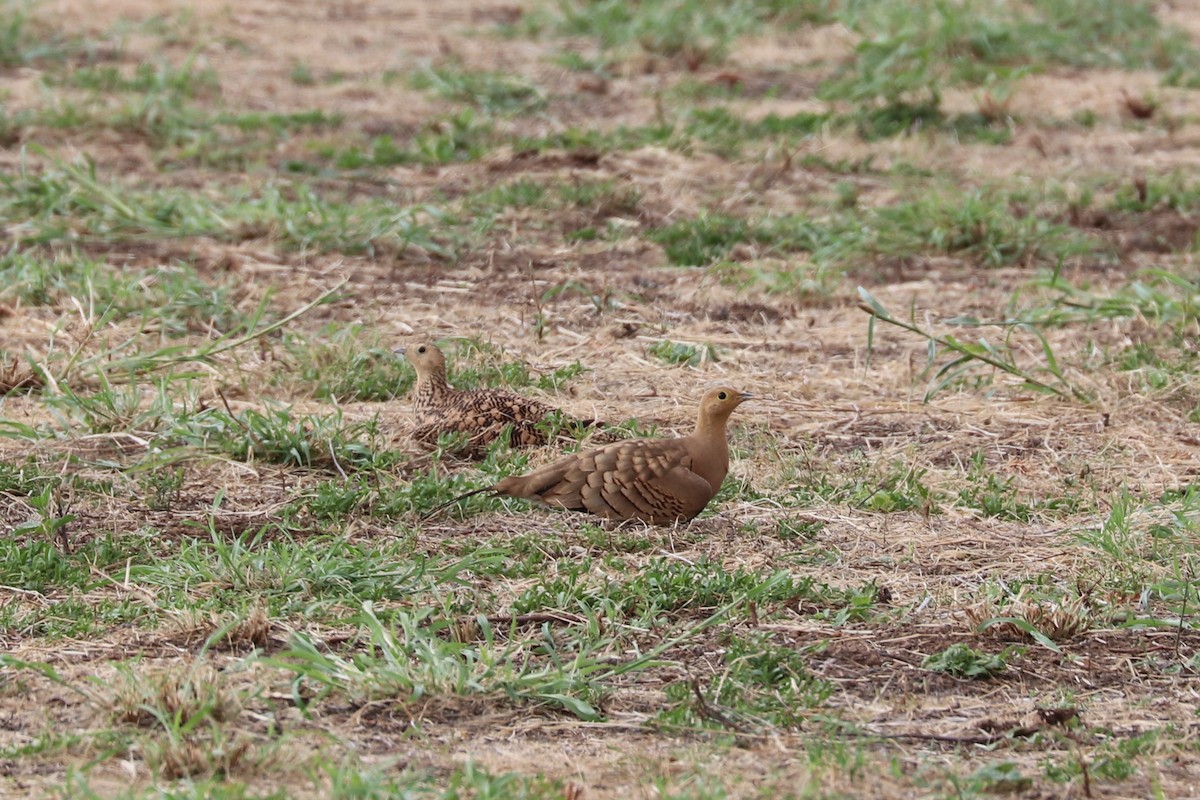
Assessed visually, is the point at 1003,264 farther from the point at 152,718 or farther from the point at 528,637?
the point at 152,718

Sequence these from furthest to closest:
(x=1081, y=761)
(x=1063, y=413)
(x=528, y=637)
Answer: (x=1063, y=413)
(x=528, y=637)
(x=1081, y=761)

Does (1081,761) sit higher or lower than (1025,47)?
lower

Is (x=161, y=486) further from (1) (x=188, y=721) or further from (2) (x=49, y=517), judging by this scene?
(1) (x=188, y=721)

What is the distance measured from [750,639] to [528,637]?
2.03 feet

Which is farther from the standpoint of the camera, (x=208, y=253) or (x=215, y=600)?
(x=208, y=253)

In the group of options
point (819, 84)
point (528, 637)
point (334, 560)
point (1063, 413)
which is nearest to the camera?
point (528, 637)

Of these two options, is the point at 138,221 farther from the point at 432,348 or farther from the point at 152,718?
the point at 152,718

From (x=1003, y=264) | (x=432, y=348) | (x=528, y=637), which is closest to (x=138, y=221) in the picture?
(x=432, y=348)

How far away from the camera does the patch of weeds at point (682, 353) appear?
313 inches

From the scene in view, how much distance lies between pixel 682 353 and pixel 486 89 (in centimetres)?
535

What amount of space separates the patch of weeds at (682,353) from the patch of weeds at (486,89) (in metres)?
4.71

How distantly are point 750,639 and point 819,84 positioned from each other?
8.82 meters

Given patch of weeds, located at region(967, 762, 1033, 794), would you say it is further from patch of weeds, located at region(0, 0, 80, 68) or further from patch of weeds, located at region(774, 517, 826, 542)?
patch of weeds, located at region(0, 0, 80, 68)

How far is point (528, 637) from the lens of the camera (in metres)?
4.97
